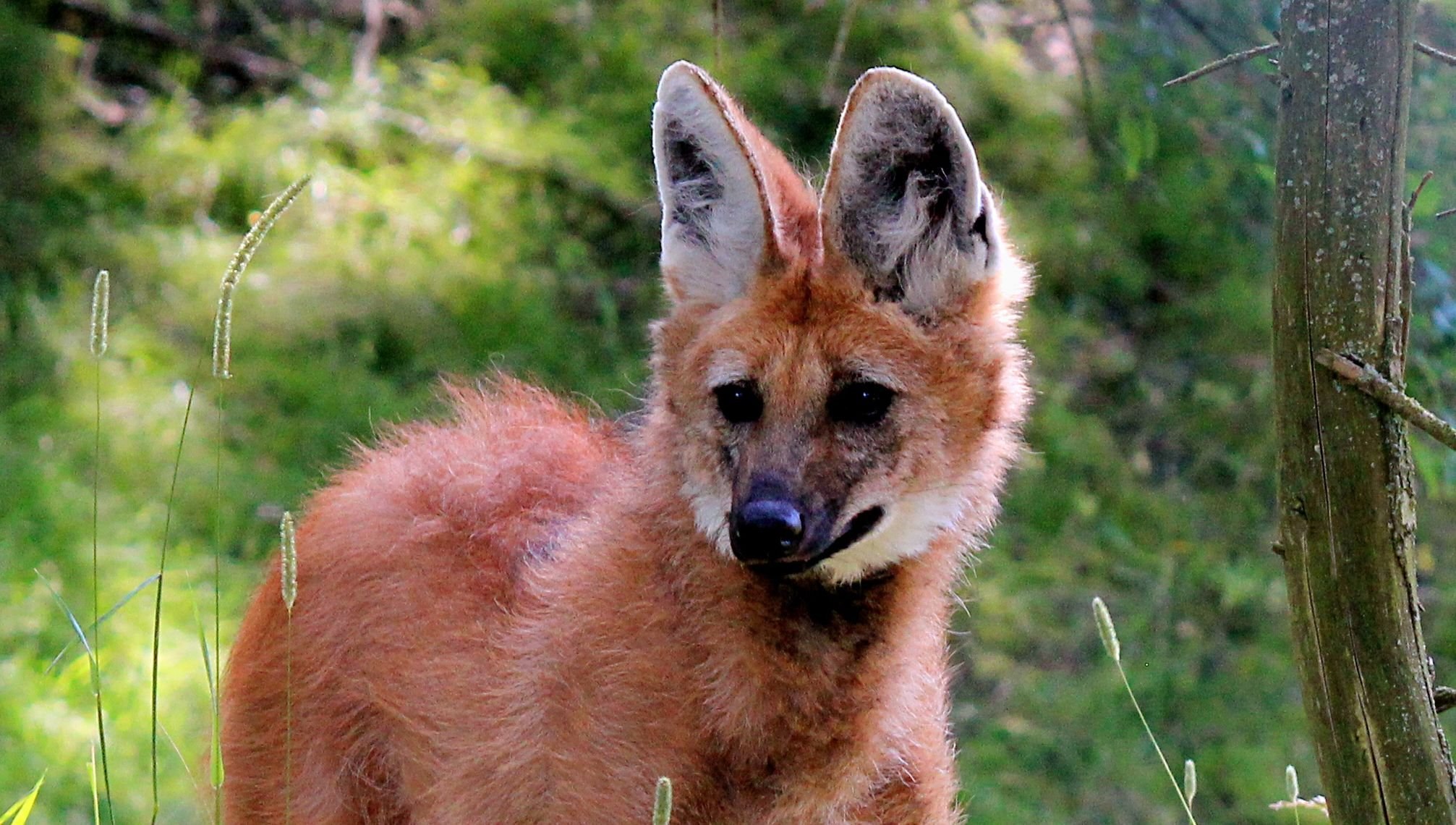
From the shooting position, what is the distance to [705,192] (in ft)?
8.62

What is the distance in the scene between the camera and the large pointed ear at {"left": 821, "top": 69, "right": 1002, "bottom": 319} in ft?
7.71

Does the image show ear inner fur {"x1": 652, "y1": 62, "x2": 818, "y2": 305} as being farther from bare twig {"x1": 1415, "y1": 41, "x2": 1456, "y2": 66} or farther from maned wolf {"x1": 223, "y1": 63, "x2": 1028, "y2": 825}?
bare twig {"x1": 1415, "y1": 41, "x2": 1456, "y2": 66}

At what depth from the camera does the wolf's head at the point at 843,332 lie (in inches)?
92.4

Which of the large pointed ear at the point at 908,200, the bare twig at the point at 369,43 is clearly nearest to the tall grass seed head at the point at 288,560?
the large pointed ear at the point at 908,200

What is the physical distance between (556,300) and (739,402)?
3.49m

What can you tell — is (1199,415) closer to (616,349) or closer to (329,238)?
(616,349)

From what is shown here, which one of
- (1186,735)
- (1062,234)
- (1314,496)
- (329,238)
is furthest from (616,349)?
(1314,496)

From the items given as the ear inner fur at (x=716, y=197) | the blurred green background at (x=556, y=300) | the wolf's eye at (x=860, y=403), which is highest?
the ear inner fur at (x=716, y=197)

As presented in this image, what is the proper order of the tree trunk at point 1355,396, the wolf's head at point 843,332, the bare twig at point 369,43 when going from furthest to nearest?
1. the bare twig at point 369,43
2. the wolf's head at point 843,332
3. the tree trunk at point 1355,396

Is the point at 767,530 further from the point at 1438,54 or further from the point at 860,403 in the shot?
the point at 1438,54

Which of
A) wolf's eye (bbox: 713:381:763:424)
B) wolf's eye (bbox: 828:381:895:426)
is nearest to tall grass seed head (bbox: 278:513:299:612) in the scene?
wolf's eye (bbox: 713:381:763:424)

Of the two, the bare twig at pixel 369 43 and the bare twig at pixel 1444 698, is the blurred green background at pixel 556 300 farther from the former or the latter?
the bare twig at pixel 1444 698

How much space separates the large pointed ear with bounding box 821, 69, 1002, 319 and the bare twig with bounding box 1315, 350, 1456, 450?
0.64 m

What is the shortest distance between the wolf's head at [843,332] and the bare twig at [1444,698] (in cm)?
77
